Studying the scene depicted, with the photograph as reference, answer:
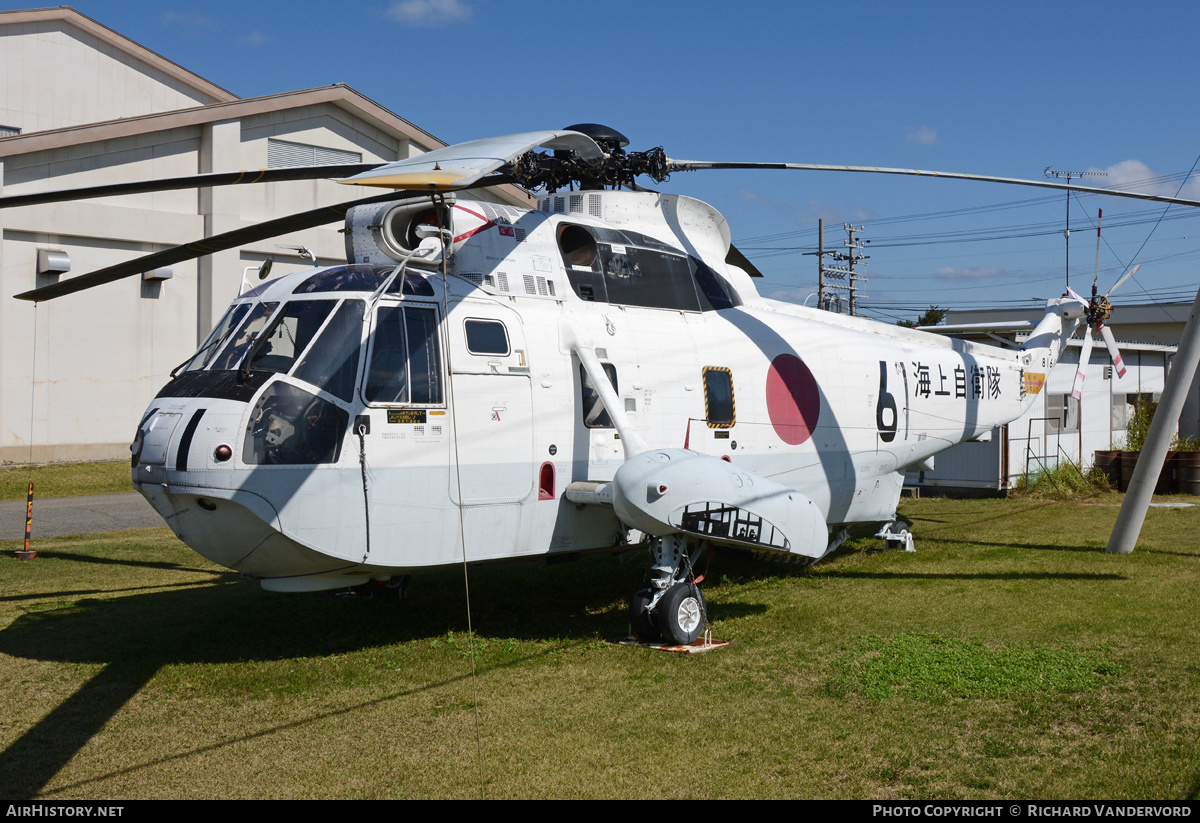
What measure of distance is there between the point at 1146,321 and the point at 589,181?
41.0 m

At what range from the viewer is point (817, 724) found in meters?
7.05

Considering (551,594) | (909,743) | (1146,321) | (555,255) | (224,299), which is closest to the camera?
(909,743)

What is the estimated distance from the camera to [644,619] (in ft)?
30.5

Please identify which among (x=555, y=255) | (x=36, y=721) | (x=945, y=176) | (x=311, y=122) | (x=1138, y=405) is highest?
(x=311, y=122)

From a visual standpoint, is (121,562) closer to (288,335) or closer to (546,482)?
(288,335)

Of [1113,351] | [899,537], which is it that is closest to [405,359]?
[899,537]

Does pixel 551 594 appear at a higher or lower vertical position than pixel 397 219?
lower

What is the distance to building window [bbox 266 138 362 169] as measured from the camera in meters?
28.1

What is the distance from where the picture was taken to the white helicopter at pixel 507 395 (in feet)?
25.5

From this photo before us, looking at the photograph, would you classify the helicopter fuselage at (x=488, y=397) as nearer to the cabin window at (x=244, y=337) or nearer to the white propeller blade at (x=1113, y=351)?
the cabin window at (x=244, y=337)

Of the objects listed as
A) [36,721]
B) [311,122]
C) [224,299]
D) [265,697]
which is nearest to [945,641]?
[265,697]

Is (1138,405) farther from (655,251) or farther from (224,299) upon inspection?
(224,299)

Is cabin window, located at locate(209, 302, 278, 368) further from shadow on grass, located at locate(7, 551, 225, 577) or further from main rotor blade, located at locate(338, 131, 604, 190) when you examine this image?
shadow on grass, located at locate(7, 551, 225, 577)

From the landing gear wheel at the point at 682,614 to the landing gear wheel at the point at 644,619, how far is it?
11 cm
